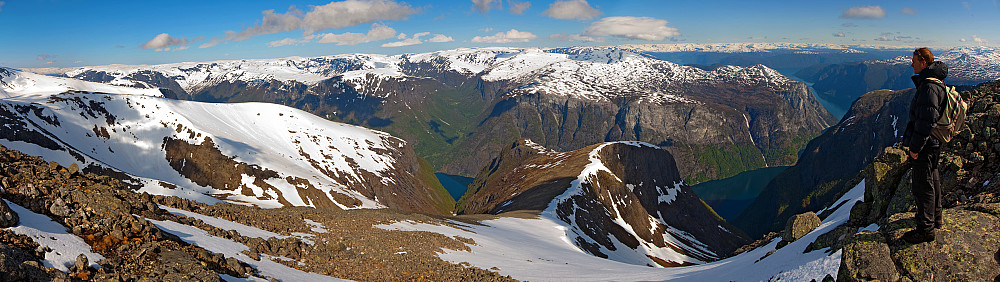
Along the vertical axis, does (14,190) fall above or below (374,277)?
above

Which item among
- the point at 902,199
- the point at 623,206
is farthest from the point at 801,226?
the point at 623,206

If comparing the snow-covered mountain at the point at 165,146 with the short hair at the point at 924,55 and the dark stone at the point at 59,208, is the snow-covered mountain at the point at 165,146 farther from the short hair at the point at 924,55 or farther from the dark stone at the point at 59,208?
the short hair at the point at 924,55

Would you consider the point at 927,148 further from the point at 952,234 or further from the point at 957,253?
the point at 957,253

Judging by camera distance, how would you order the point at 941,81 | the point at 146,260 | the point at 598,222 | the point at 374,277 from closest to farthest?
the point at 941,81 → the point at 146,260 → the point at 374,277 → the point at 598,222

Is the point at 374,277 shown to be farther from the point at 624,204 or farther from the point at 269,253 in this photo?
the point at 624,204

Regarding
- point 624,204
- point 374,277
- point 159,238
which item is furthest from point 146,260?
point 624,204

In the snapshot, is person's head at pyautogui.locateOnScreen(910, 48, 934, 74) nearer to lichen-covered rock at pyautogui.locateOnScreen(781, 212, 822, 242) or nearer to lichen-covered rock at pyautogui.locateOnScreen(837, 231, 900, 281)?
lichen-covered rock at pyautogui.locateOnScreen(837, 231, 900, 281)

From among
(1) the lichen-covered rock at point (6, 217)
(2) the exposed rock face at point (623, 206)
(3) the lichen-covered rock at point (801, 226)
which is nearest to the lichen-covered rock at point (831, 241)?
(3) the lichen-covered rock at point (801, 226)

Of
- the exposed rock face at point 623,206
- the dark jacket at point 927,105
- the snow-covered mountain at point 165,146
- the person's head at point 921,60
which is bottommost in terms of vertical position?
the exposed rock face at point 623,206
